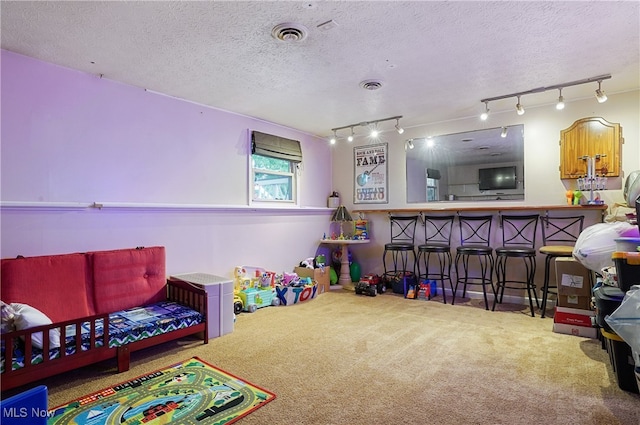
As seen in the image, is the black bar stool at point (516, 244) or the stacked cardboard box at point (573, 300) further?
the black bar stool at point (516, 244)

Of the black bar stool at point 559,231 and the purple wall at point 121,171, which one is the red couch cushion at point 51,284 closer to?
the purple wall at point 121,171

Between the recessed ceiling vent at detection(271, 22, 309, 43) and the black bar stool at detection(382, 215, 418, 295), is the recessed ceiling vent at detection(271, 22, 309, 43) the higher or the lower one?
the higher one

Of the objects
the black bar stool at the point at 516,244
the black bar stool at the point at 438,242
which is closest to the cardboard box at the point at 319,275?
the black bar stool at the point at 438,242

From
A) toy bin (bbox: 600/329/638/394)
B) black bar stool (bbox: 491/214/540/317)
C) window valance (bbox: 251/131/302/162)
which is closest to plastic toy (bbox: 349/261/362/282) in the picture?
window valance (bbox: 251/131/302/162)

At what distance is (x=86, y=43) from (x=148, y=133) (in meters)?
1.04

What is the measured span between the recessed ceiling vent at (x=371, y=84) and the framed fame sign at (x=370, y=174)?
6.45 feet

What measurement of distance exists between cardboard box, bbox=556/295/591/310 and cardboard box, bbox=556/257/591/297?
0.03m

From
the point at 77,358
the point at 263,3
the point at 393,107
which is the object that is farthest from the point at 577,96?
the point at 77,358

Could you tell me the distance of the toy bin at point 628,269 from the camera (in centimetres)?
208

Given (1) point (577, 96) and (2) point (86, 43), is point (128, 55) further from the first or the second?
(1) point (577, 96)

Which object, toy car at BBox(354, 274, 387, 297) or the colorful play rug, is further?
toy car at BBox(354, 274, 387, 297)

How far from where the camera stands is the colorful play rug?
1878 mm

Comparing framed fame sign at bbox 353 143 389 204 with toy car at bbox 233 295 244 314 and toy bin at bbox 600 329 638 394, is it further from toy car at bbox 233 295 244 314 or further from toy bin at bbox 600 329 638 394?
toy bin at bbox 600 329 638 394

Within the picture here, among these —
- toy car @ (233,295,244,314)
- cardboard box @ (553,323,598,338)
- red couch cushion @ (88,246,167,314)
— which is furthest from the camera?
toy car @ (233,295,244,314)
